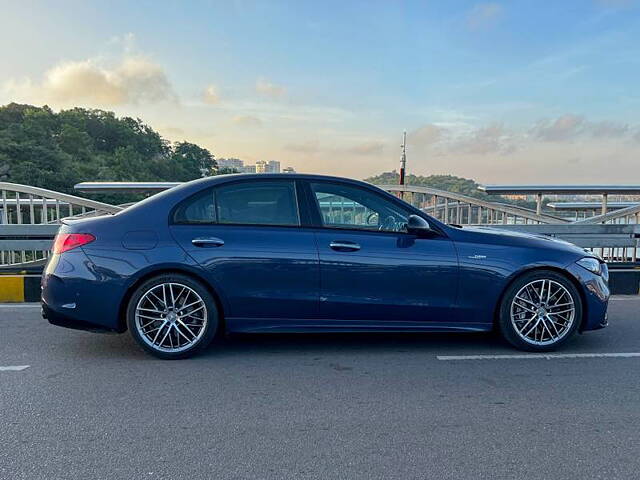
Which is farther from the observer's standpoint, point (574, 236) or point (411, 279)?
point (574, 236)

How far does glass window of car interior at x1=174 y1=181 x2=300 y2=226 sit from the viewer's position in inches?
164

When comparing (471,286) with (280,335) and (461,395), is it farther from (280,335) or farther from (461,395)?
(280,335)

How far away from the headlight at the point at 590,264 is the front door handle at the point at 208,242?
3127 millimetres

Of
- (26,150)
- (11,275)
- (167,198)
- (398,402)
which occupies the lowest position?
(398,402)

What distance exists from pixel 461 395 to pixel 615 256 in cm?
674

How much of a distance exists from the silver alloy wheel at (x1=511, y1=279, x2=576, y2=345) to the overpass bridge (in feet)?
9.06

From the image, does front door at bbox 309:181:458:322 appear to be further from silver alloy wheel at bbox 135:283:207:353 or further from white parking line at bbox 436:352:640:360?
silver alloy wheel at bbox 135:283:207:353

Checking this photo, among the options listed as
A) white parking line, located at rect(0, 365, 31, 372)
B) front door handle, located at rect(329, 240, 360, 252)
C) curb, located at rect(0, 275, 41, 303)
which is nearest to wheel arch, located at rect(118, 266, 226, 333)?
white parking line, located at rect(0, 365, 31, 372)

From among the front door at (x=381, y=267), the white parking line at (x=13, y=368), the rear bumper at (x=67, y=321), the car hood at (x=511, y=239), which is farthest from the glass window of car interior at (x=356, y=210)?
the white parking line at (x=13, y=368)

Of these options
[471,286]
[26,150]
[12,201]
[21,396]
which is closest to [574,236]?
[471,286]

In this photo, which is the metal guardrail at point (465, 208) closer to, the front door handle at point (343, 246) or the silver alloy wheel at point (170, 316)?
the front door handle at point (343, 246)

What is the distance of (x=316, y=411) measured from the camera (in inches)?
124

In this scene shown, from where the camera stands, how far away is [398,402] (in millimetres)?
3297

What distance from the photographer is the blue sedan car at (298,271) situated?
4.03 m
